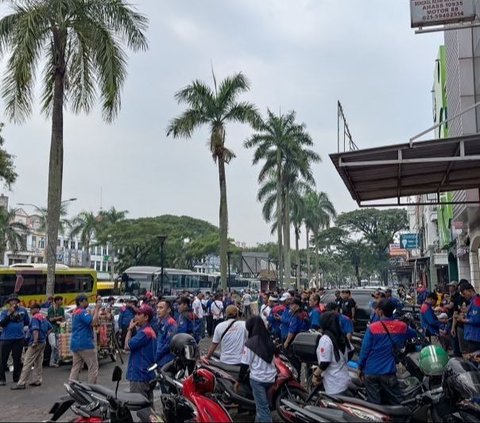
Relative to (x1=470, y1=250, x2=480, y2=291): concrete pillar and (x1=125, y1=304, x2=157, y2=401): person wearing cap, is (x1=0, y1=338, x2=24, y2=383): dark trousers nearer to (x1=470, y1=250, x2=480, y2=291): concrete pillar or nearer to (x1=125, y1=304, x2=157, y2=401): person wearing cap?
(x1=125, y1=304, x2=157, y2=401): person wearing cap

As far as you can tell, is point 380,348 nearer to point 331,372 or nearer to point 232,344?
point 331,372

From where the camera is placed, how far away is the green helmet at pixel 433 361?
671cm

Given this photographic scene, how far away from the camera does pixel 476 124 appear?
53.6 feet

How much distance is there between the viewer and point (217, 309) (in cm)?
2038

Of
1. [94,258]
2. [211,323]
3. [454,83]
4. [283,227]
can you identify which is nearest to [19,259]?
[94,258]

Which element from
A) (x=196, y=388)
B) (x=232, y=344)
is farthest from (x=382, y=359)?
(x=196, y=388)

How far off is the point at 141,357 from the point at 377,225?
65.5 m

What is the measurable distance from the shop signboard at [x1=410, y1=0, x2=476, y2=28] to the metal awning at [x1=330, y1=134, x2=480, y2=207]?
9.74ft

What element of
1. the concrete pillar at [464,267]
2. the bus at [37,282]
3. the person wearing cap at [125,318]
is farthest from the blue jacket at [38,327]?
the concrete pillar at [464,267]

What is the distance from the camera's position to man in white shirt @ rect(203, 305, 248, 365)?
24.9 ft

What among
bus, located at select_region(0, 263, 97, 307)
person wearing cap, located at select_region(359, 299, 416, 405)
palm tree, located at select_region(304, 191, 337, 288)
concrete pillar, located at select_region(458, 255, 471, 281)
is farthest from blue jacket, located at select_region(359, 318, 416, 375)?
palm tree, located at select_region(304, 191, 337, 288)

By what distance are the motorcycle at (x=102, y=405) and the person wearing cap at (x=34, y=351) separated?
18.3ft

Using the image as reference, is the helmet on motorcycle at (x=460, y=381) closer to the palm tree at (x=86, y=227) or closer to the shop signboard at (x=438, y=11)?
the shop signboard at (x=438, y=11)

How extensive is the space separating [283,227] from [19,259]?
49851 millimetres
